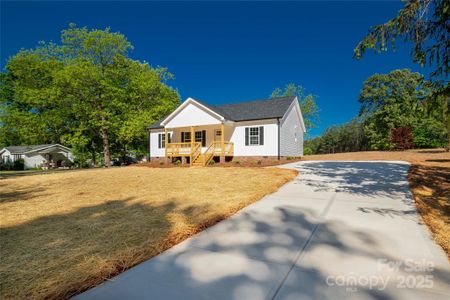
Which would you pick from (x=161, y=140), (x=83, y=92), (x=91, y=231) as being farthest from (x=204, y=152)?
(x=91, y=231)

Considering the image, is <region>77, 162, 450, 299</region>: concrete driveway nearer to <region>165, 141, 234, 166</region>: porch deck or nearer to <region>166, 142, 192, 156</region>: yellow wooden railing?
<region>165, 141, 234, 166</region>: porch deck

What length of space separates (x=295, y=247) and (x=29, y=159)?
45.0 m

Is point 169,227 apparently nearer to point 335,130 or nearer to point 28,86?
point 28,86

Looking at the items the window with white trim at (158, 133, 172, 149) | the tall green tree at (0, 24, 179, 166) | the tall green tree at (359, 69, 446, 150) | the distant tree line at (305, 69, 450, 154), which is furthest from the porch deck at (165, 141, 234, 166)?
the tall green tree at (359, 69, 446, 150)

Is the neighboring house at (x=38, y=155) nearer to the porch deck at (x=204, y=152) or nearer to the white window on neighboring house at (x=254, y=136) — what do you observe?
the porch deck at (x=204, y=152)

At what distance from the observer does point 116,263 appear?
2.71m

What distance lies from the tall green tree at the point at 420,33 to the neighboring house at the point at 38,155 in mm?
38961

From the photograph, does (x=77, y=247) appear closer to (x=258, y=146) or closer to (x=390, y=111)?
(x=258, y=146)

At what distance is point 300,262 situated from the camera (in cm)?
273

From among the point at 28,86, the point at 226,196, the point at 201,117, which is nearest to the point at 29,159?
the point at 28,86

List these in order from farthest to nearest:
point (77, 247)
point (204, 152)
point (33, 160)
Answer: point (33, 160)
point (204, 152)
point (77, 247)

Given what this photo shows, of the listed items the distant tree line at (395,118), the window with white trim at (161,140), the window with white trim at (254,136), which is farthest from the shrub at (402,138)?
the window with white trim at (161,140)

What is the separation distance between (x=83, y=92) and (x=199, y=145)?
12.7 metres

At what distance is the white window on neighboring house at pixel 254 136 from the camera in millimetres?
18344
